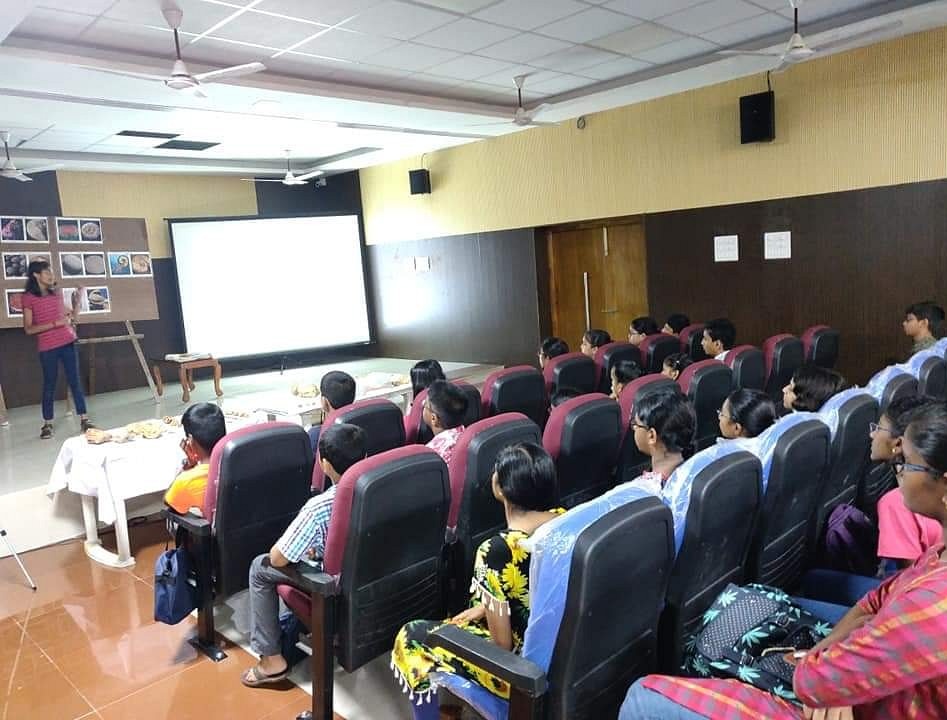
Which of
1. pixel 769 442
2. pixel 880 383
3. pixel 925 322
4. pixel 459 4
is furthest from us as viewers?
pixel 925 322

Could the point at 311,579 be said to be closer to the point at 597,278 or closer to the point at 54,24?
the point at 54,24

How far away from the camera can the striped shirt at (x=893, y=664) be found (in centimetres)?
115

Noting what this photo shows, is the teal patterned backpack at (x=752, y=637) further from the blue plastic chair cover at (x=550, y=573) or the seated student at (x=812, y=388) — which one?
the seated student at (x=812, y=388)

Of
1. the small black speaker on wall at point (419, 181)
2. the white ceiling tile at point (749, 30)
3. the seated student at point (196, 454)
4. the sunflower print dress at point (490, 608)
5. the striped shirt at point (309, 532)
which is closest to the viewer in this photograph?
the sunflower print dress at point (490, 608)

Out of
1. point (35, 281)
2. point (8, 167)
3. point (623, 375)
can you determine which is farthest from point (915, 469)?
point (8, 167)

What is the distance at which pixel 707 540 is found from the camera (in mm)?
1808

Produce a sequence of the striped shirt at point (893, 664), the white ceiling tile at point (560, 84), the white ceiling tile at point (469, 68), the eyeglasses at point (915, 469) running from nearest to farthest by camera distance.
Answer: the striped shirt at point (893, 664) → the eyeglasses at point (915, 469) → the white ceiling tile at point (469, 68) → the white ceiling tile at point (560, 84)

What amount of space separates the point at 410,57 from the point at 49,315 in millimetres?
4202

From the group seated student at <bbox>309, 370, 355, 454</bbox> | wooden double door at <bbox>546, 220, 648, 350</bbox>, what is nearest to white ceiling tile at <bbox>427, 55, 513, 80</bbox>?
wooden double door at <bbox>546, 220, 648, 350</bbox>

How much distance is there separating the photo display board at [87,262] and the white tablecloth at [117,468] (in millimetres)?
4135

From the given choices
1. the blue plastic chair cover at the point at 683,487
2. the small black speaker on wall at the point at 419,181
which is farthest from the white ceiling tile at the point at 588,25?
the small black speaker on wall at the point at 419,181

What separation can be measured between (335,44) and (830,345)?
14.6 ft

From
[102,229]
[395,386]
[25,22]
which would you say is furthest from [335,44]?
[102,229]

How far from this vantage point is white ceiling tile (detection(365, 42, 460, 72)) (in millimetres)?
5246
